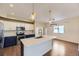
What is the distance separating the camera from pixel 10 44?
3.66 meters

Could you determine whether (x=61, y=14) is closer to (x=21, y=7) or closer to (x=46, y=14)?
(x=46, y=14)

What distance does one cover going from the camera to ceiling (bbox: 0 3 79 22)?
9.62ft

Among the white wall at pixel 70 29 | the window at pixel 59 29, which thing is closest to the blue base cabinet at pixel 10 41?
the white wall at pixel 70 29

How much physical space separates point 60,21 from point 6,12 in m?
1.93

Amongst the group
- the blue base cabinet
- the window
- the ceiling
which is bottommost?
the blue base cabinet

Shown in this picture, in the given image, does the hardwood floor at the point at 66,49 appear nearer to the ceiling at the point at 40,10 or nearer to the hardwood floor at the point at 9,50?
the ceiling at the point at 40,10

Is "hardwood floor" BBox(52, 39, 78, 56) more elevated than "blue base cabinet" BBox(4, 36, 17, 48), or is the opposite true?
"blue base cabinet" BBox(4, 36, 17, 48)

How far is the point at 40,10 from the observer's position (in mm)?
3170

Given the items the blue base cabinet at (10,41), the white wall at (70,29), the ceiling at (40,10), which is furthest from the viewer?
the blue base cabinet at (10,41)

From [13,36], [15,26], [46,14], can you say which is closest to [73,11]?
[46,14]

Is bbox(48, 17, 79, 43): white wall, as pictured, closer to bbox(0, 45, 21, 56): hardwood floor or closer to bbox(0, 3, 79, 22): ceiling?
bbox(0, 3, 79, 22): ceiling

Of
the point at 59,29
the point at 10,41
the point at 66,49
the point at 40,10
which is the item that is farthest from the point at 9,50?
the point at 66,49

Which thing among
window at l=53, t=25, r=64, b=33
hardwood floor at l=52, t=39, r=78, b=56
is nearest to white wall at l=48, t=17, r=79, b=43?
window at l=53, t=25, r=64, b=33

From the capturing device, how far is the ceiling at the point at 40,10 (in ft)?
9.62
